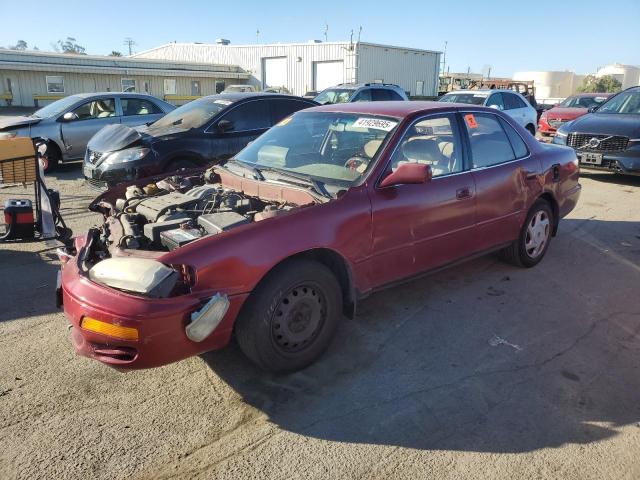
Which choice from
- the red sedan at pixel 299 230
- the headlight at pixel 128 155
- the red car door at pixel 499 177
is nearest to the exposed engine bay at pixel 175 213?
the red sedan at pixel 299 230

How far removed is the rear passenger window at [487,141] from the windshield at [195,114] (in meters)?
4.33

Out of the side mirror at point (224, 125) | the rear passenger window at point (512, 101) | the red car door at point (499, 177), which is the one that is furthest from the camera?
the rear passenger window at point (512, 101)

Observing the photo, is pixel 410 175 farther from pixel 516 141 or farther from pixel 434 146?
pixel 516 141

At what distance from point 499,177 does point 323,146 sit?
161 cm

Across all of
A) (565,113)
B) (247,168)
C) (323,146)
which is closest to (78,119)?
(247,168)

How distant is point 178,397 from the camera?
9.97 ft

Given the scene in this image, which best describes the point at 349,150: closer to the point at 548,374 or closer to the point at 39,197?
the point at 548,374

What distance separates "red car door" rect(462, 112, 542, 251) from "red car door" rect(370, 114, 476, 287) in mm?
166

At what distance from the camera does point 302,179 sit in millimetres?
3680

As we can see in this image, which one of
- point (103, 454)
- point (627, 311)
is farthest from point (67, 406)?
point (627, 311)

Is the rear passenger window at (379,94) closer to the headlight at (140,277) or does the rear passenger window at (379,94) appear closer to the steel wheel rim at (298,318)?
the steel wheel rim at (298,318)

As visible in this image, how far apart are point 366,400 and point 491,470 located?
0.79m

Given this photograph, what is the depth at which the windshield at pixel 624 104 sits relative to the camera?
32.7 ft

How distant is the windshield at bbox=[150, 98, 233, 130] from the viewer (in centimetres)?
757
